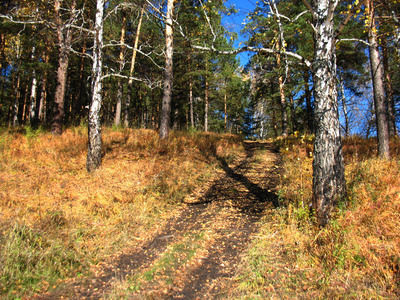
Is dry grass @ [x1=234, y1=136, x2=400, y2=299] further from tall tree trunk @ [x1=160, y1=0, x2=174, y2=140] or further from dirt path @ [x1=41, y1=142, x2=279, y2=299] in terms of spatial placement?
tall tree trunk @ [x1=160, y1=0, x2=174, y2=140]

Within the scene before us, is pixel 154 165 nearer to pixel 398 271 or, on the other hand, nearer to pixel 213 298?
pixel 213 298

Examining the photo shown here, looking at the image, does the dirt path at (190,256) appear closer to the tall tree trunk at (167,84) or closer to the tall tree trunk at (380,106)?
the tall tree trunk at (380,106)

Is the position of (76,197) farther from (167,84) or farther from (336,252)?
(167,84)

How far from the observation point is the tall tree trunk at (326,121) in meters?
3.59

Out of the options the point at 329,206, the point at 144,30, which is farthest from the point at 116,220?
the point at 144,30

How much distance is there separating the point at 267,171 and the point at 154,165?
4109mm

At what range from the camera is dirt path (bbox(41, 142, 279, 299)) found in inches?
103

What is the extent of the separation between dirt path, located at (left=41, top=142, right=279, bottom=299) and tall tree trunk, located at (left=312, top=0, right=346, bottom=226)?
1.42 meters

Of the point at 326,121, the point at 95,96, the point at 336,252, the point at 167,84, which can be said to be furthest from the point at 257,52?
the point at 167,84

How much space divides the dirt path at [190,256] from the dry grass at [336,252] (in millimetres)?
357

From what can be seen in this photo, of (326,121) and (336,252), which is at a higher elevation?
(326,121)

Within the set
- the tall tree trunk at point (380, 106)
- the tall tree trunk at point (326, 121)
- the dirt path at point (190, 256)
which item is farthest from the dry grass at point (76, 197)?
the tall tree trunk at point (380, 106)

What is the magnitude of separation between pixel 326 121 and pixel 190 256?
3.19 m

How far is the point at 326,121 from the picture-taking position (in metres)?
3.63
